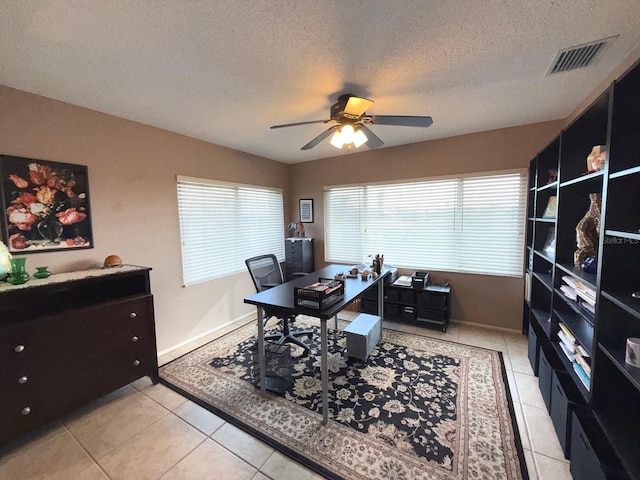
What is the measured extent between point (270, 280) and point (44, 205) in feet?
6.76

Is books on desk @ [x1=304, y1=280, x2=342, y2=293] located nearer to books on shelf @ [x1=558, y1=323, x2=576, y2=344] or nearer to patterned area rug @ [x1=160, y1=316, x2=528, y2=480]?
patterned area rug @ [x1=160, y1=316, x2=528, y2=480]

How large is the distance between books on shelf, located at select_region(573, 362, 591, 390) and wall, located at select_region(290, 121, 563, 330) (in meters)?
1.74

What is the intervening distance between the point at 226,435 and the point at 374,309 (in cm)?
237

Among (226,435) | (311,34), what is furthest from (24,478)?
(311,34)

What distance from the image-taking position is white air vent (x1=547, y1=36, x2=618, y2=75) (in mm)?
1531

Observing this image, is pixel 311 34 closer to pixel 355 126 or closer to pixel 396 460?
pixel 355 126

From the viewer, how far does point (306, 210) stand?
183 inches

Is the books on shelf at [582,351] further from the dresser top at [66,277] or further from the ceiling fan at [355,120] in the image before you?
the dresser top at [66,277]

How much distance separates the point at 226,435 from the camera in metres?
1.79

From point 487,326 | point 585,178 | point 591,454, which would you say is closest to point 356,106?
point 585,178

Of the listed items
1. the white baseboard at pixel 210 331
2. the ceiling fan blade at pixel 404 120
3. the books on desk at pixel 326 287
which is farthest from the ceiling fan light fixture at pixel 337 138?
the white baseboard at pixel 210 331

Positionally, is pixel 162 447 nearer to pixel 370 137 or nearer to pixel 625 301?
pixel 625 301

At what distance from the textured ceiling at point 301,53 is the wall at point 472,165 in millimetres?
528

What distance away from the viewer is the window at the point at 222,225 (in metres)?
3.19
